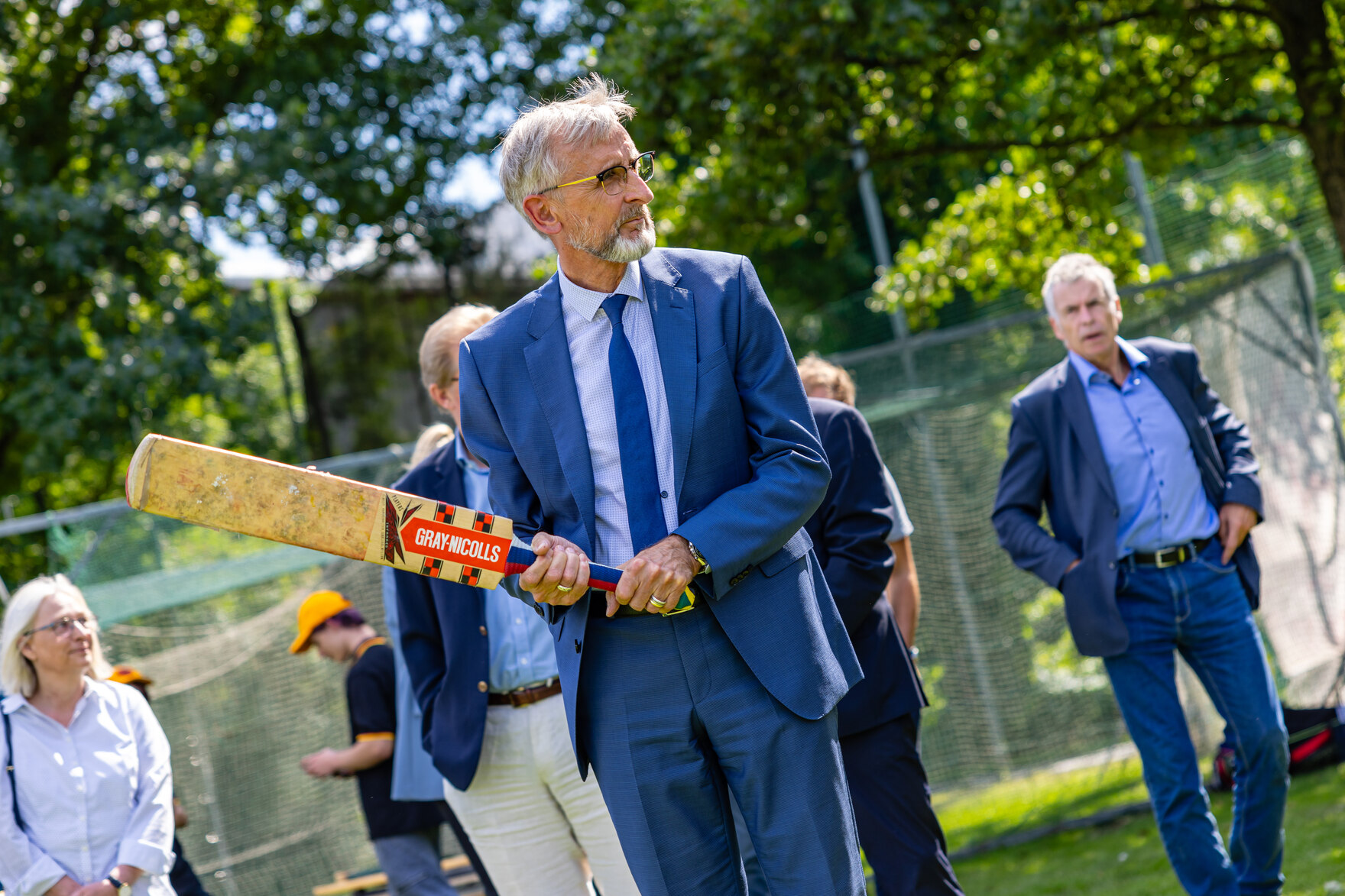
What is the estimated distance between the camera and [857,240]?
16.2m

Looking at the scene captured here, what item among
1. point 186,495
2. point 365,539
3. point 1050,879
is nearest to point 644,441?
point 365,539

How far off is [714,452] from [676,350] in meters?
0.23

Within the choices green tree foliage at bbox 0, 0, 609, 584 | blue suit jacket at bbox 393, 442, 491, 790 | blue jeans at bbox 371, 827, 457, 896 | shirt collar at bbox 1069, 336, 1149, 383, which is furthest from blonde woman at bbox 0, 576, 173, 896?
green tree foliage at bbox 0, 0, 609, 584

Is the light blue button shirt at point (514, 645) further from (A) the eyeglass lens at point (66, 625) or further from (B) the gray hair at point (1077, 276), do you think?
(B) the gray hair at point (1077, 276)

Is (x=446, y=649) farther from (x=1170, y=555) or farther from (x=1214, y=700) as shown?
(x=1214, y=700)

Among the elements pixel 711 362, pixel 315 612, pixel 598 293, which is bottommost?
pixel 315 612

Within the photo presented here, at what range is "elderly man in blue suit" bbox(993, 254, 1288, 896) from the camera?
4.08 metres

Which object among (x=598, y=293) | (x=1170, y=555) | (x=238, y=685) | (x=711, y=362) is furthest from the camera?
(x=238, y=685)

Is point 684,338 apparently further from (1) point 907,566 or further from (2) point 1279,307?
(2) point 1279,307

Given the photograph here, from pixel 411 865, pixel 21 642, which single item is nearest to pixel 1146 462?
pixel 411 865

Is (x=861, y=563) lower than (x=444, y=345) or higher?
lower

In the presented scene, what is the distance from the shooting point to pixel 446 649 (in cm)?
366

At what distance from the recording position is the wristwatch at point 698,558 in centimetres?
243

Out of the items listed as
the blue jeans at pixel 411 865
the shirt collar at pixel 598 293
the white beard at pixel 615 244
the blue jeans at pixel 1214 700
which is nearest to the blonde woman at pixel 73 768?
the blue jeans at pixel 411 865
